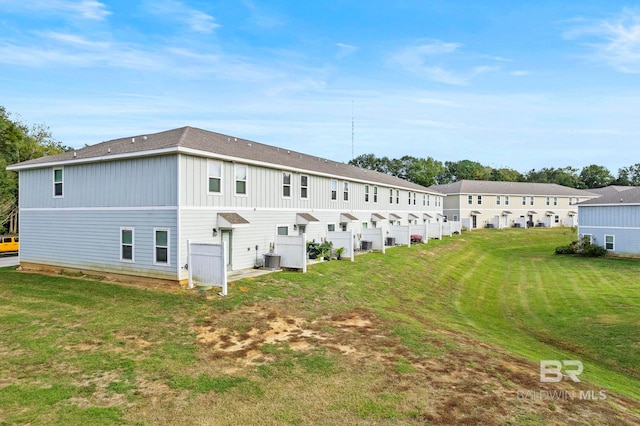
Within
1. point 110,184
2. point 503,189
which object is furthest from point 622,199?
point 110,184

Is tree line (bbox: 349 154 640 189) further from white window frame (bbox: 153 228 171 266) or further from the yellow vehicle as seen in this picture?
white window frame (bbox: 153 228 171 266)

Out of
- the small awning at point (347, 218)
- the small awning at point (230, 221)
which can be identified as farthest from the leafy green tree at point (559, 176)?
the small awning at point (230, 221)

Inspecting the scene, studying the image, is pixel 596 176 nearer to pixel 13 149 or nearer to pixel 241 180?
pixel 241 180

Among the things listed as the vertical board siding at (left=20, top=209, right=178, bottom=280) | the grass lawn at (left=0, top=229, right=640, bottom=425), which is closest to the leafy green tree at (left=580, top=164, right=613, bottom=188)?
the grass lawn at (left=0, top=229, right=640, bottom=425)

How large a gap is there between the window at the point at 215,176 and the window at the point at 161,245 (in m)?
2.56

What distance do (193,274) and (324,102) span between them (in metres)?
19.7

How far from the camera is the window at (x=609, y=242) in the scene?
32.0m

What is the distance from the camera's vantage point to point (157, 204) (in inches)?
565

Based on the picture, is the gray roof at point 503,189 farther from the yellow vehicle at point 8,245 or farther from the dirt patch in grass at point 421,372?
the yellow vehicle at point 8,245

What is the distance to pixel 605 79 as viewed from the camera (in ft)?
68.3

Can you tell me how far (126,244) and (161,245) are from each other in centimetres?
209

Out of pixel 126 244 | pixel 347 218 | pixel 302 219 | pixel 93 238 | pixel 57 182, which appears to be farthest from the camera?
pixel 347 218

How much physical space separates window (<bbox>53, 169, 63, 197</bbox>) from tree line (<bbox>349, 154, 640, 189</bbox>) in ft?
219

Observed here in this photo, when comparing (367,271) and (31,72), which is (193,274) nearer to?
(367,271)
